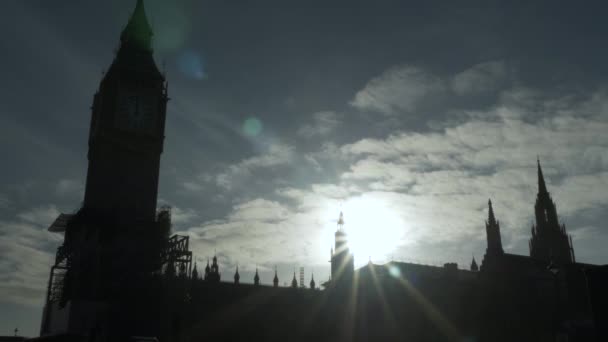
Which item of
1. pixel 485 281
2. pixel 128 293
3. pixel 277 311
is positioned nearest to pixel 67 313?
pixel 128 293

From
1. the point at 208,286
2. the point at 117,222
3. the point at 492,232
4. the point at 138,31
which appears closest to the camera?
the point at 117,222

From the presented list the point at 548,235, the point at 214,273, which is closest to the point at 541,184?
the point at 548,235

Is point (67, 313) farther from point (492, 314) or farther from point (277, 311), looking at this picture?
point (492, 314)

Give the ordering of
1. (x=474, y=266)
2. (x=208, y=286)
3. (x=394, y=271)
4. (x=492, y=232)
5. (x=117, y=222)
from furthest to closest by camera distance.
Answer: (x=474, y=266) → (x=492, y=232) → (x=394, y=271) → (x=208, y=286) → (x=117, y=222)

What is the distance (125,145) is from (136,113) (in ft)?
15.7

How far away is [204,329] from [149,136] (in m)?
Answer: 32.1

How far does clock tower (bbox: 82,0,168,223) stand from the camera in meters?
69.2

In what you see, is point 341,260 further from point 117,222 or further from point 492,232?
point 117,222

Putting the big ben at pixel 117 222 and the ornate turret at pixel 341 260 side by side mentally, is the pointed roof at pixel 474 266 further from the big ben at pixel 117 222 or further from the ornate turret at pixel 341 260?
the big ben at pixel 117 222

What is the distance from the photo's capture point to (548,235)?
414ft


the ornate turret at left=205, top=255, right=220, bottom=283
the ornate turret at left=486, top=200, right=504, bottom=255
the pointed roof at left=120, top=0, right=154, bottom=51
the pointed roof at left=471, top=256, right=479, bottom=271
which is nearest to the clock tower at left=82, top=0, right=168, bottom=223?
the pointed roof at left=120, top=0, right=154, bottom=51

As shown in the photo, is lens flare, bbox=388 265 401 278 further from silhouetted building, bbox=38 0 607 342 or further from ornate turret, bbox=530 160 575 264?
ornate turret, bbox=530 160 575 264

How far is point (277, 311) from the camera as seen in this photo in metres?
99.6

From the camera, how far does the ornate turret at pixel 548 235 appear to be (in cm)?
12450
